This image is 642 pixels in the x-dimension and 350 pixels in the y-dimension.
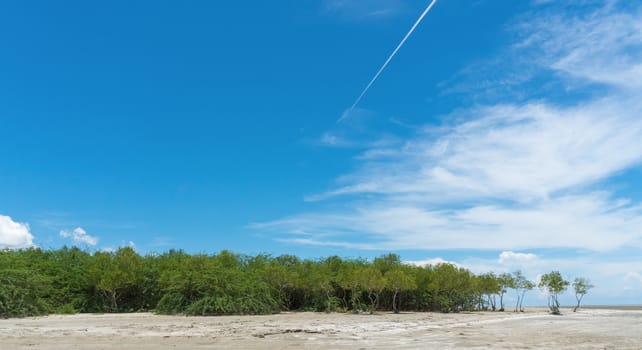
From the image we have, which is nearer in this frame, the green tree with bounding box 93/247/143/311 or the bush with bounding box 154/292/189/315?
the bush with bounding box 154/292/189/315

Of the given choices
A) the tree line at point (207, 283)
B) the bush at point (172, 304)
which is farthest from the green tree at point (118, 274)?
the bush at point (172, 304)

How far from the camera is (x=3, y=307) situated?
2986cm

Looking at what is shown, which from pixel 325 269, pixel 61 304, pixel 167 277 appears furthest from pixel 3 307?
pixel 325 269

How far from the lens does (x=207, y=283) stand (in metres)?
36.0

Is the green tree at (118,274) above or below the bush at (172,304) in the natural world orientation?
above

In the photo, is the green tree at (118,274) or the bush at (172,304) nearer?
the bush at (172,304)

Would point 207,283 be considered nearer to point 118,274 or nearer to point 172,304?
point 172,304

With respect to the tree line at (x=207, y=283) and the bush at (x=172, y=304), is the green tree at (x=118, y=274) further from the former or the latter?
the bush at (x=172, y=304)

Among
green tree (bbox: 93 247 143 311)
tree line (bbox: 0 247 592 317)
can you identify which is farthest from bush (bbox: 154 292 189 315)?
green tree (bbox: 93 247 143 311)

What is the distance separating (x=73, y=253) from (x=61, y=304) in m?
5.93

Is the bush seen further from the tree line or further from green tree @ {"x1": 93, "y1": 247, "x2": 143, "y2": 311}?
green tree @ {"x1": 93, "y1": 247, "x2": 143, "y2": 311}

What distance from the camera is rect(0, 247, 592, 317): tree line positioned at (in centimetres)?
3484

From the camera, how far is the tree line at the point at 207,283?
34.8m

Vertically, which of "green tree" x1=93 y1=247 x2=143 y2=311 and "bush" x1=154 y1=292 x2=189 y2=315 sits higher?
"green tree" x1=93 y1=247 x2=143 y2=311
